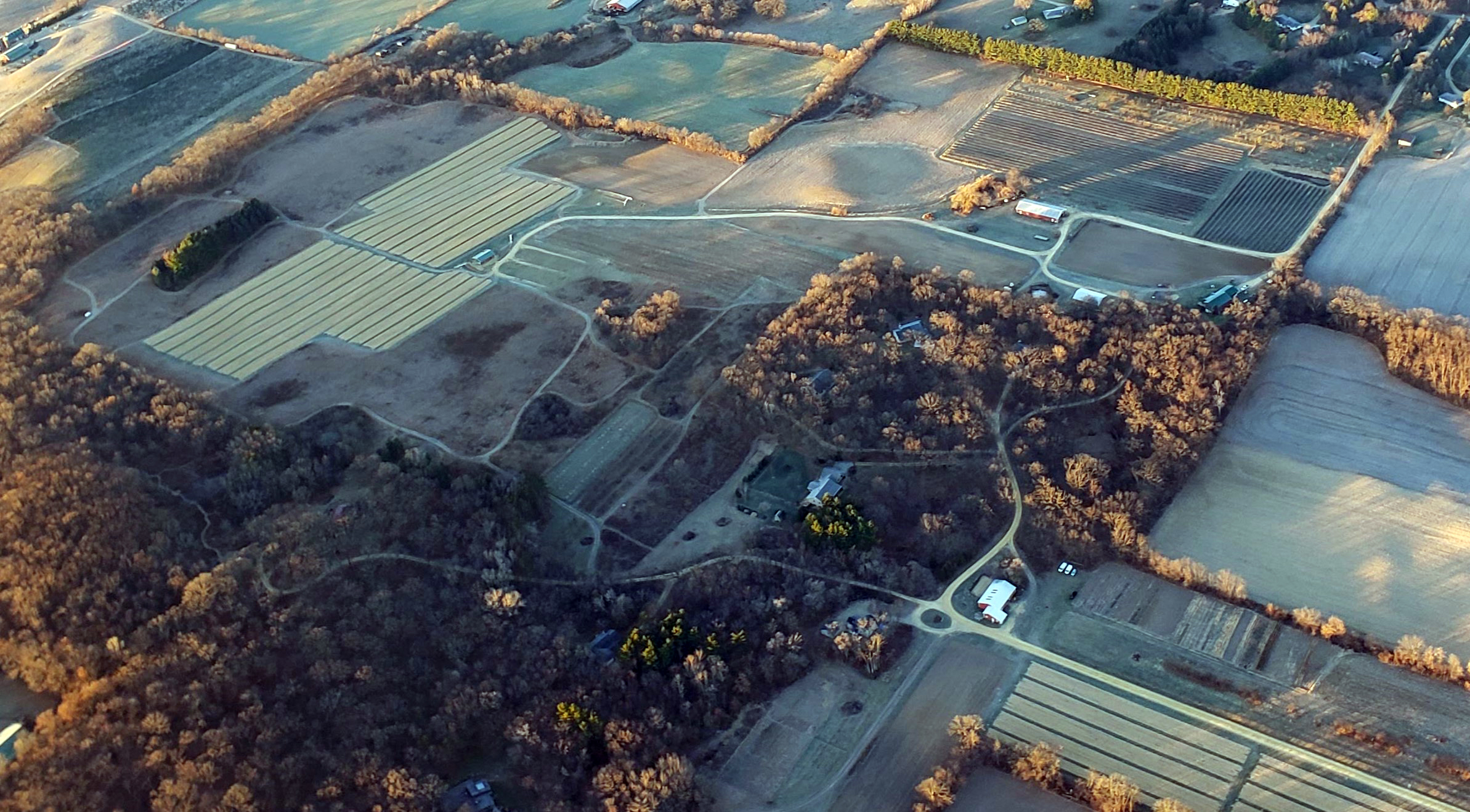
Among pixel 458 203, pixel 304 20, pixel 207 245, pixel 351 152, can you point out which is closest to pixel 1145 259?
pixel 458 203

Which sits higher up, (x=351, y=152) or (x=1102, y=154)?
(x=351, y=152)

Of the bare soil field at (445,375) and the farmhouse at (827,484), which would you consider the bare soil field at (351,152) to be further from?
the farmhouse at (827,484)

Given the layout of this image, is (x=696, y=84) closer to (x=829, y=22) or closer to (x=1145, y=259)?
(x=829, y=22)

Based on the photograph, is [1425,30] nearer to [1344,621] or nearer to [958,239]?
[958,239]

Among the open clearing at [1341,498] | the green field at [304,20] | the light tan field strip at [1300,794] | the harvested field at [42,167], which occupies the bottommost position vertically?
the light tan field strip at [1300,794]

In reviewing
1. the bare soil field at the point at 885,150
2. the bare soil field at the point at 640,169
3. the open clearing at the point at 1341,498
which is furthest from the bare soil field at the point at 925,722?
the bare soil field at the point at 640,169
